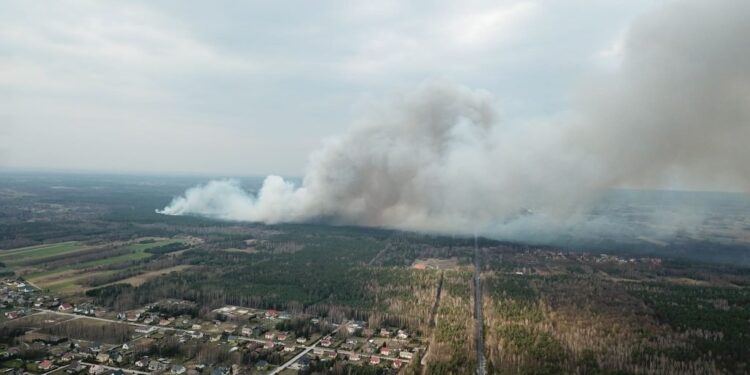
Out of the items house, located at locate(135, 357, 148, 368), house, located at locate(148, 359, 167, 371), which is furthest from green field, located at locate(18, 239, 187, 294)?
house, located at locate(148, 359, 167, 371)

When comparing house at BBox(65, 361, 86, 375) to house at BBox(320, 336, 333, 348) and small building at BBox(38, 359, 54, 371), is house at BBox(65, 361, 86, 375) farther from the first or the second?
house at BBox(320, 336, 333, 348)

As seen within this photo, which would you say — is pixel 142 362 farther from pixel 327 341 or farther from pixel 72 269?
pixel 72 269

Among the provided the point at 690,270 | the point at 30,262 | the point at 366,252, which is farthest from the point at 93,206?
the point at 690,270

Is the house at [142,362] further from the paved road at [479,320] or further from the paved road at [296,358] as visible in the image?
the paved road at [479,320]

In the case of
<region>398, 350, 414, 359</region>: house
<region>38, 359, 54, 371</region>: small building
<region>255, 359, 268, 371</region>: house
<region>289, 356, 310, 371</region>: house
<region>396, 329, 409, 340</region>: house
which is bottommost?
<region>38, 359, 54, 371</region>: small building

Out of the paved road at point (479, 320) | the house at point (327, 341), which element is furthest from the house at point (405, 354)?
the house at point (327, 341)

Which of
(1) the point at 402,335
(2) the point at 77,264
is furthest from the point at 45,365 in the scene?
(2) the point at 77,264
